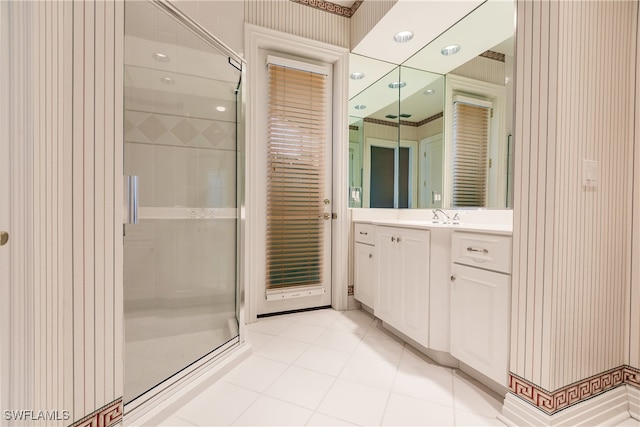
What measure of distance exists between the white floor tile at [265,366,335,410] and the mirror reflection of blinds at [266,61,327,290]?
1.02 m

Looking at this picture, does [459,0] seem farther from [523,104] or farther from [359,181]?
[359,181]

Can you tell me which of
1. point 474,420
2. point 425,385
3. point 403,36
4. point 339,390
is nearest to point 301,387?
point 339,390

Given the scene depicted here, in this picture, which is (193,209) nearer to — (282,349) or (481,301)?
(282,349)

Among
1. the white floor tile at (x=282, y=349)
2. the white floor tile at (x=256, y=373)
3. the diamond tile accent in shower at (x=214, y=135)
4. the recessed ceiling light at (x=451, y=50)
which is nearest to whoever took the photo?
the white floor tile at (x=256, y=373)

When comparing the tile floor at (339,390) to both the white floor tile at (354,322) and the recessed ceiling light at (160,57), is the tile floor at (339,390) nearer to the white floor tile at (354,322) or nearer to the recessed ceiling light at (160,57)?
the white floor tile at (354,322)

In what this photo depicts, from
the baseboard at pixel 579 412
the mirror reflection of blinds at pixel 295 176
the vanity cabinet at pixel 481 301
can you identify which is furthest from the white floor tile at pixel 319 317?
the baseboard at pixel 579 412

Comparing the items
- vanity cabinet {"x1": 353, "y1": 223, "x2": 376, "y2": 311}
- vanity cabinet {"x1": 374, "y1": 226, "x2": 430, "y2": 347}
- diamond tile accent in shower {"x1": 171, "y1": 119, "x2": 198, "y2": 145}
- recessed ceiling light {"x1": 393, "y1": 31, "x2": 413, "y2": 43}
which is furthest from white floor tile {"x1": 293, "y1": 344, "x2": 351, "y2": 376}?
recessed ceiling light {"x1": 393, "y1": 31, "x2": 413, "y2": 43}

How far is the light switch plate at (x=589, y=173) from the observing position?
4.09 ft

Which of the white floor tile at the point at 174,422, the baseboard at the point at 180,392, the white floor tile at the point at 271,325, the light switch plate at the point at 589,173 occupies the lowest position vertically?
the white floor tile at the point at 271,325

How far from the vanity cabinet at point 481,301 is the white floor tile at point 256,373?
103 cm

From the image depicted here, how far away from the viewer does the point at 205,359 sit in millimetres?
1630
